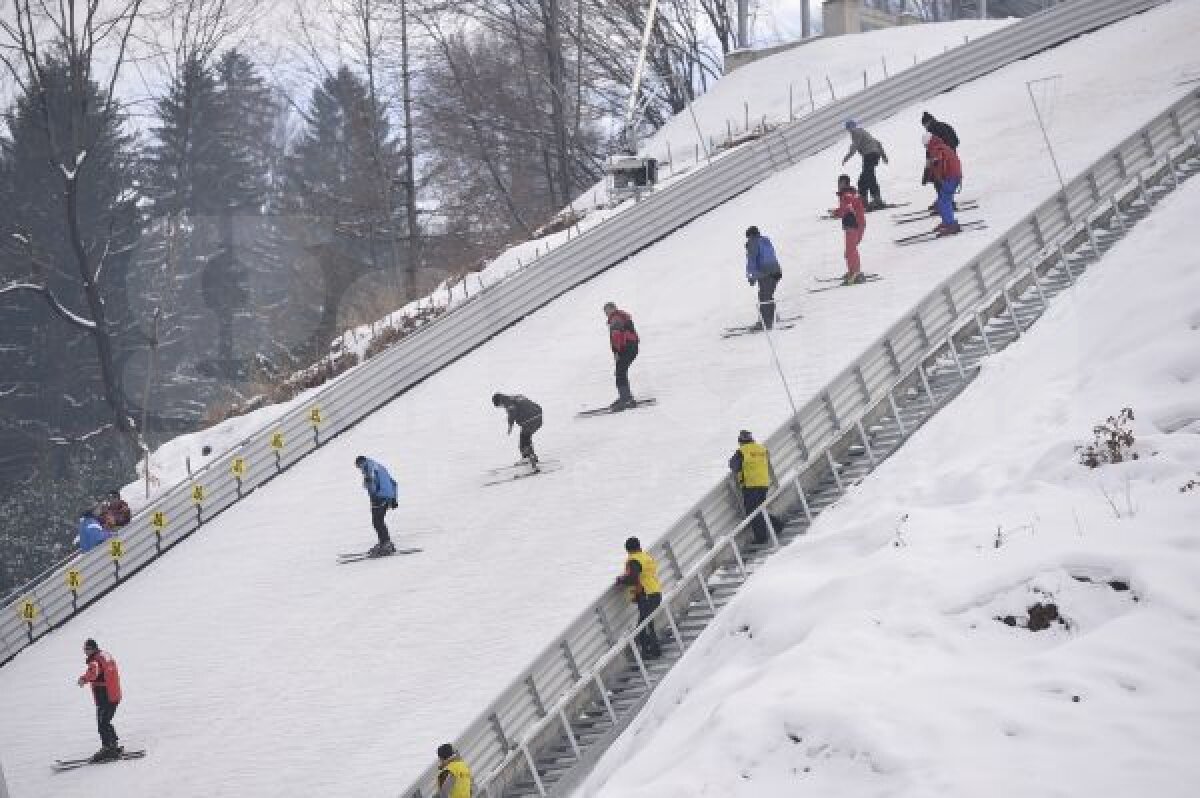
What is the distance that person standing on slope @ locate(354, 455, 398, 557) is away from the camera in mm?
20422

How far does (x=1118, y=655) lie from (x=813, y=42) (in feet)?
146

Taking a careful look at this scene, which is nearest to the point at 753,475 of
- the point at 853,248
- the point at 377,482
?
the point at 377,482

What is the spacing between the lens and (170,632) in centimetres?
2153

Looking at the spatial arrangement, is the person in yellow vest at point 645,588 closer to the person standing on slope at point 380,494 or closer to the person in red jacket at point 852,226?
the person standing on slope at point 380,494

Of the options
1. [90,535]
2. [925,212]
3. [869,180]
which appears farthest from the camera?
[869,180]

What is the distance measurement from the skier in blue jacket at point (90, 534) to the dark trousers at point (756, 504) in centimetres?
1445

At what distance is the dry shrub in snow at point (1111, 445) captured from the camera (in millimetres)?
13109

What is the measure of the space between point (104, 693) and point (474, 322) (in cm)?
1461

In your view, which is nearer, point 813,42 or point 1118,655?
point 1118,655

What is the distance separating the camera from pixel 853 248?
25.5m

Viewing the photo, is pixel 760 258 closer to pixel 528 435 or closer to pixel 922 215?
pixel 528 435

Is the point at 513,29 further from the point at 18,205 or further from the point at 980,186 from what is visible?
the point at 980,186

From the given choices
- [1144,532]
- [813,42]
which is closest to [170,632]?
[1144,532]

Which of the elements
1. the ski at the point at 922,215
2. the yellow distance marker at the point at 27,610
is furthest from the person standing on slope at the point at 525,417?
the ski at the point at 922,215
